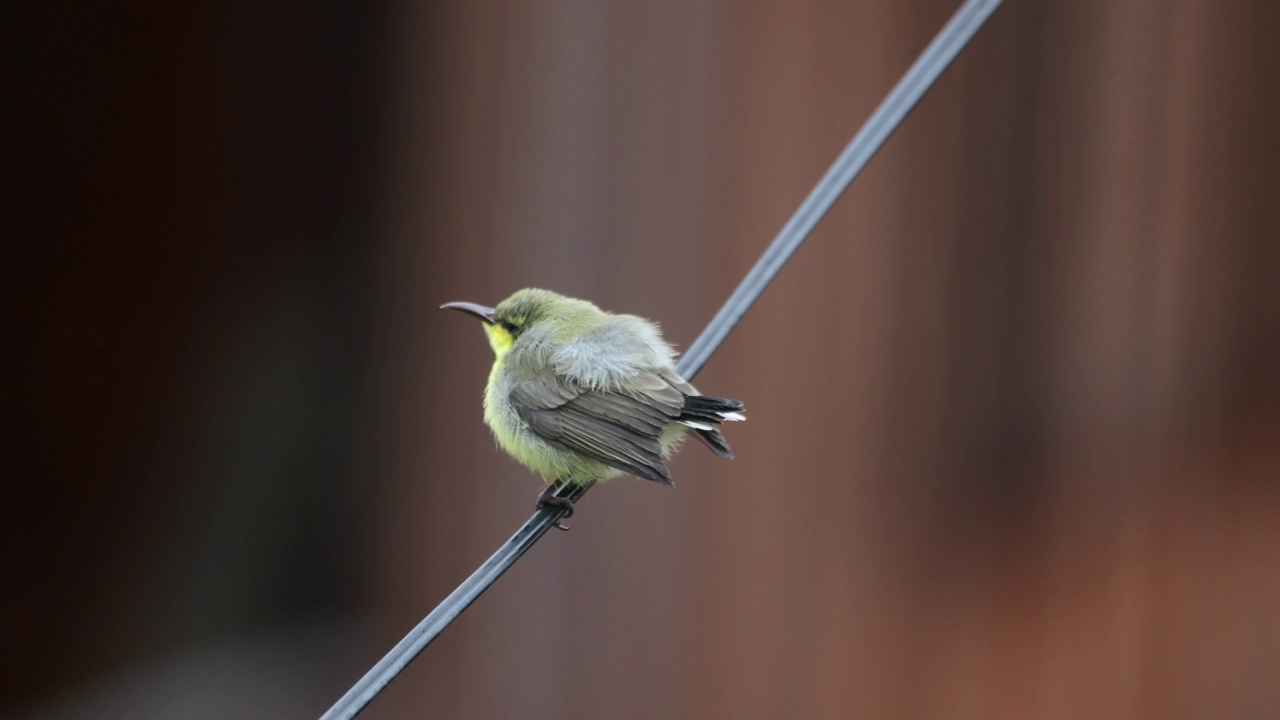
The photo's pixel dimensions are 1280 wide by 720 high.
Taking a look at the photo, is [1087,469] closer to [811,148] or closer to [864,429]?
[864,429]

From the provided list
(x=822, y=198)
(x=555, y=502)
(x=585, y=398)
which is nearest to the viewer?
(x=822, y=198)

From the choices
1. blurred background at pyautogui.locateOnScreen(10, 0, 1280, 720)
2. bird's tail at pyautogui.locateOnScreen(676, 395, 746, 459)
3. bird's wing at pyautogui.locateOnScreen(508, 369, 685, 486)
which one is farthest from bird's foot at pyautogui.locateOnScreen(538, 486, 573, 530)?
blurred background at pyautogui.locateOnScreen(10, 0, 1280, 720)

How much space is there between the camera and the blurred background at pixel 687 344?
153 inches

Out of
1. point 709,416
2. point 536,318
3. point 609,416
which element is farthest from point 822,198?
point 536,318

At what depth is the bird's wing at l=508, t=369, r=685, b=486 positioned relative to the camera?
2.54 meters

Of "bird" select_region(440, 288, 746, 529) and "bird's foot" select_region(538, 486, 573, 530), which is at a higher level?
"bird" select_region(440, 288, 746, 529)

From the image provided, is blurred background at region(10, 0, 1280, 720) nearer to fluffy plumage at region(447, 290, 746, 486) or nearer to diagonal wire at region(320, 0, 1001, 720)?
fluffy plumage at region(447, 290, 746, 486)

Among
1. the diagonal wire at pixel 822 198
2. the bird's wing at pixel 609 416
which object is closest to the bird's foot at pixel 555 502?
the bird's wing at pixel 609 416

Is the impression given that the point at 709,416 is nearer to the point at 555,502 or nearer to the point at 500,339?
the point at 555,502

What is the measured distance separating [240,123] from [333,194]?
0.49 meters

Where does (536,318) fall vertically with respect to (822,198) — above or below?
below

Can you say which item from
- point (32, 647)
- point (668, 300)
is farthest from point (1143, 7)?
point (32, 647)

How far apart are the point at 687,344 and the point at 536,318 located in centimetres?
130

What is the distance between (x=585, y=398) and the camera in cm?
273
